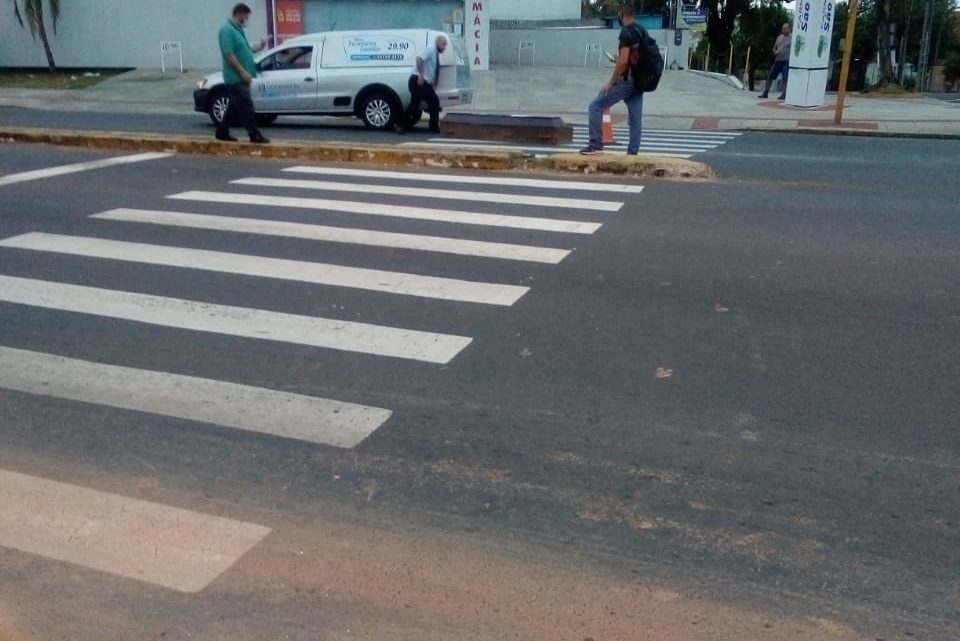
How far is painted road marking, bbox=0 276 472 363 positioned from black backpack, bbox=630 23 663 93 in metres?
6.88

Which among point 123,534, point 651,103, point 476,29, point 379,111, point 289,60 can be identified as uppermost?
point 476,29

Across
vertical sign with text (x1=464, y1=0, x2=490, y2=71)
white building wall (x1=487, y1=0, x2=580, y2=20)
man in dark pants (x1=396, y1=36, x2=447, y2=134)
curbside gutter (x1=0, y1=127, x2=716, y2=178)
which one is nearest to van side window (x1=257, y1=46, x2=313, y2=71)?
man in dark pants (x1=396, y1=36, x2=447, y2=134)

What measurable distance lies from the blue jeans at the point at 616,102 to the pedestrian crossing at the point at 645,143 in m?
1.36

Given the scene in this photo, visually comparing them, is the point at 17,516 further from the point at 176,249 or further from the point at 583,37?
the point at 583,37

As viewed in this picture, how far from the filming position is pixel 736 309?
22.5 ft

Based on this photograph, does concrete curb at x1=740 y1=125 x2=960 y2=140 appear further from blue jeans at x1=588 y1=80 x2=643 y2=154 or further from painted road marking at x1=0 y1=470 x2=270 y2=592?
painted road marking at x1=0 y1=470 x2=270 y2=592

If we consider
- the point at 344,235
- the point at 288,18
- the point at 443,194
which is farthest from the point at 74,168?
the point at 288,18

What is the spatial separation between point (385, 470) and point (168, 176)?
8.19 metres

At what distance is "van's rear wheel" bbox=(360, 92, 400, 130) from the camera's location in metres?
18.1

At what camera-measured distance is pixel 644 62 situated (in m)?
12.1

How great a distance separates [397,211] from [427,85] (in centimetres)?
804

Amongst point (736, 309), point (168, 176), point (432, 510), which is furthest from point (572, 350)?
point (168, 176)

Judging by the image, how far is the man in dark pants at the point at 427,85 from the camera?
56.8ft

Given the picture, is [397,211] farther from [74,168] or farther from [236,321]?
[74,168]
